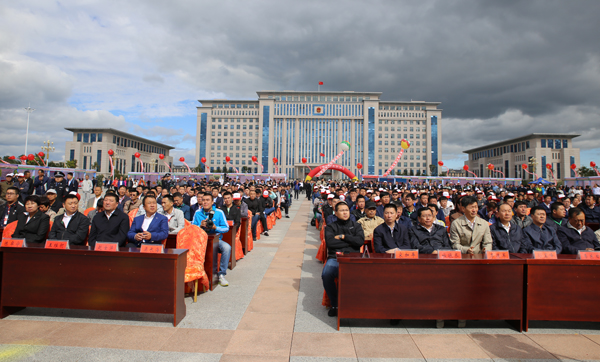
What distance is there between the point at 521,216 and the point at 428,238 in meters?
2.33

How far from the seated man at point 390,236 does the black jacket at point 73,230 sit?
4.10m

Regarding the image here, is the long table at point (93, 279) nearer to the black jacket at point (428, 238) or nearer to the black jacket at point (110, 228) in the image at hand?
the black jacket at point (110, 228)

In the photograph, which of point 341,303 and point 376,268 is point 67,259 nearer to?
point 341,303

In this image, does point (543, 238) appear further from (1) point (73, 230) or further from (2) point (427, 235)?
(1) point (73, 230)

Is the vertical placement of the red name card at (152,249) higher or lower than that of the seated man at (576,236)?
lower

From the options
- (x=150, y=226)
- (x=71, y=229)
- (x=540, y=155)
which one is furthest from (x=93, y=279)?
(x=540, y=155)

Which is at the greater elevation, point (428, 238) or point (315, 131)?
point (315, 131)

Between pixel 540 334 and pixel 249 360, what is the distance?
10.7 ft

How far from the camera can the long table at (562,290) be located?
135 inches

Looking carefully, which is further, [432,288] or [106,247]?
[106,247]

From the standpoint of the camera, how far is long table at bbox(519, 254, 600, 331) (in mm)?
3428

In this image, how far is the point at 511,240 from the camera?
13.9ft

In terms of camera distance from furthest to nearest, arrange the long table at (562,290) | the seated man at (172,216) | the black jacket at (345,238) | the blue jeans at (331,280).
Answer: the seated man at (172,216) < the black jacket at (345,238) < the blue jeans at (331,280) < the long table at (562,290)

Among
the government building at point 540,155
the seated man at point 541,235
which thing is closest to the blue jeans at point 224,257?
the seated man at point 541,235
